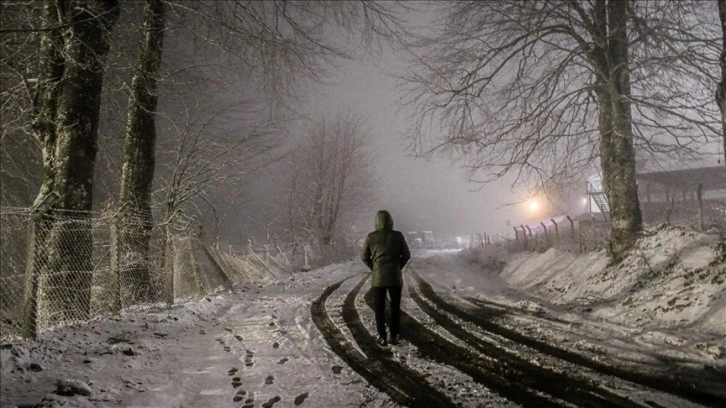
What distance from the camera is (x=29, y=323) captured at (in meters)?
4.54

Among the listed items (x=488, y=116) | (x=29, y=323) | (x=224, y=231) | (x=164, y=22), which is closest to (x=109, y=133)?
(x=164, y=22)

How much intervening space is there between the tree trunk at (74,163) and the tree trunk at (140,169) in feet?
2.98

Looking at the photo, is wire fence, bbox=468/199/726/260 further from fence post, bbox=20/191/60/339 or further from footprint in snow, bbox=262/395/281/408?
fence post, bbox=20/191/60/339

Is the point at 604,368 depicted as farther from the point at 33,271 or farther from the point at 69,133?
the point at 69,133

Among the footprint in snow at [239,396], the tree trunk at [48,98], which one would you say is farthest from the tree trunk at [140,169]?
the footprint in snow at [239,396]

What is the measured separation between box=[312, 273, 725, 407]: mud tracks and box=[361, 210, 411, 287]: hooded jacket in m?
0.92

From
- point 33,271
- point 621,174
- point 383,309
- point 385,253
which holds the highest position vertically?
point 621,174

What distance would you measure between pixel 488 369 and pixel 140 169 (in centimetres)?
801

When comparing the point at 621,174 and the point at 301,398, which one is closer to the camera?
the point at 301,398

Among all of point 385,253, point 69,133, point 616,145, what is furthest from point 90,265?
point 616,145

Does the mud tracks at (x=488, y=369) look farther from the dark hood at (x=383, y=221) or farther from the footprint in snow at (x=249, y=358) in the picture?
the dark hood at (x=383, y=221)

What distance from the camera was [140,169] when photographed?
28.8 ft

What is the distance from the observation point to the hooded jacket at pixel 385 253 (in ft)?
19.6

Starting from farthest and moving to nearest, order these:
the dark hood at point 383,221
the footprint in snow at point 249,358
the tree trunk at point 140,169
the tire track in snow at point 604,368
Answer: the tree trunk at point 140,169, the dark hood at point 383,221, the footprint in snow at point 249,358, the tire track in snow at point 604,368
